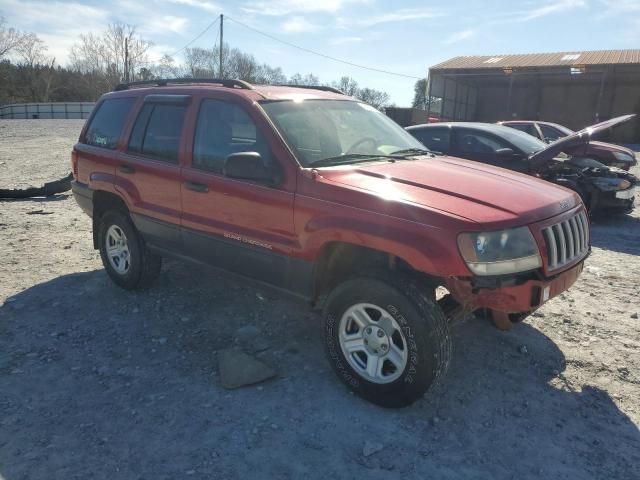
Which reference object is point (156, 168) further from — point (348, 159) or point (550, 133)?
point (550, 133)

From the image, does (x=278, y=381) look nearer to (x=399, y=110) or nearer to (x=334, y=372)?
(x=334, y=372)

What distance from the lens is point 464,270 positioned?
105 inches

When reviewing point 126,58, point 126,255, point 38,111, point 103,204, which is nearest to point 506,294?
point 126,255

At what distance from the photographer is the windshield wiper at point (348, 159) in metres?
3.42

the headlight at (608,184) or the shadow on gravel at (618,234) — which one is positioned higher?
the headlight at (608,184)

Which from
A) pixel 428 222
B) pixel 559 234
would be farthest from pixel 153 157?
pixel 559 234

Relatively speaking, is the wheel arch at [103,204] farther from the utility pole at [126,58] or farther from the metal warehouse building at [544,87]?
the utility pole at [126,58]

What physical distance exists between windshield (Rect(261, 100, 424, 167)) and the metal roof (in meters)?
29.3

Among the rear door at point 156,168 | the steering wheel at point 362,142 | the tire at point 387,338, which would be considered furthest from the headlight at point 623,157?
the rear door at point 156,168

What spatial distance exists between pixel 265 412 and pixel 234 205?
147 centimetres

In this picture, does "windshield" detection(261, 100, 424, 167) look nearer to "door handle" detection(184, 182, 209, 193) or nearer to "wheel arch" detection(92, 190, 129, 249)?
"door handle" detection(184, 182, 209, 193)

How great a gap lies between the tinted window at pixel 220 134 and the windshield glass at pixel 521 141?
5403mm

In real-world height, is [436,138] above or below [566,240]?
above

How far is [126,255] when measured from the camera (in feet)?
16.0
